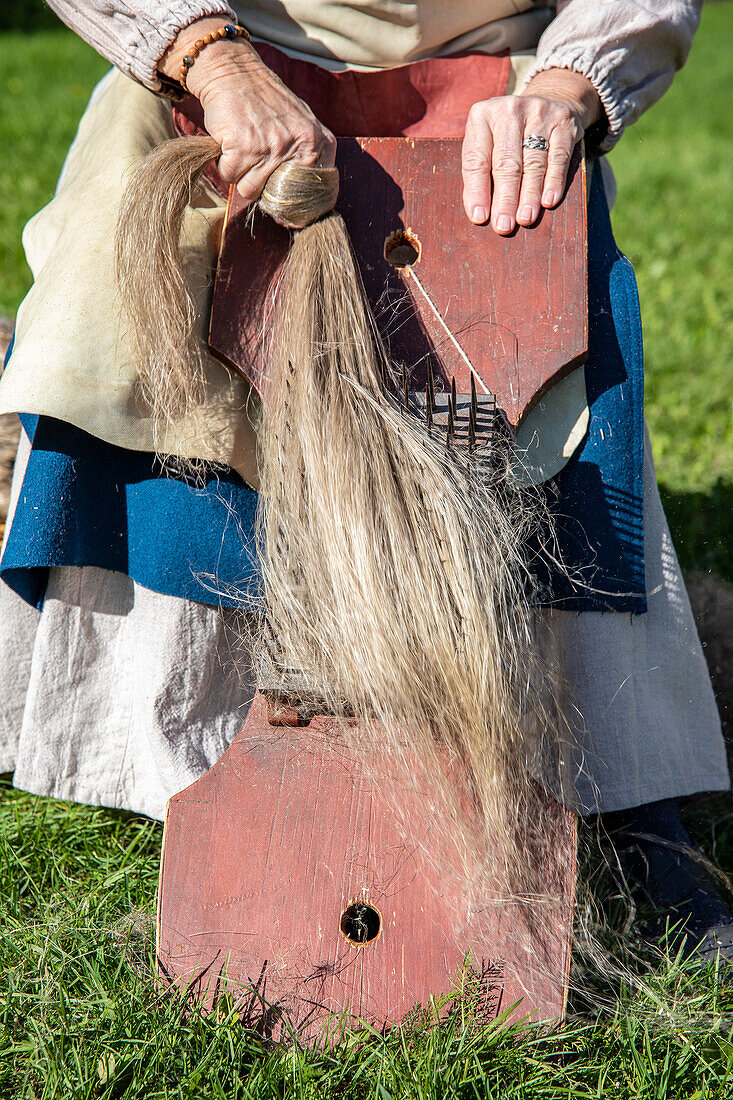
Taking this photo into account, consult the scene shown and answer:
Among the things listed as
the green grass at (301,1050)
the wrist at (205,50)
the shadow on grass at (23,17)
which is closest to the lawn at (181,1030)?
the green grass at (301,1050)

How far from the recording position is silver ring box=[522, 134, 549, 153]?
1.39m

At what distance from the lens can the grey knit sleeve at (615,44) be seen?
148 cm

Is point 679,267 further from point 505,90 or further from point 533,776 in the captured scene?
point 533,776

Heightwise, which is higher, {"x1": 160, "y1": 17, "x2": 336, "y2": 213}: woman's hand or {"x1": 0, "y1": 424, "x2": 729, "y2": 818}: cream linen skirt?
{"x1": 160, "y1": 17, "x2": 336, "y2": 213}: woman's hand

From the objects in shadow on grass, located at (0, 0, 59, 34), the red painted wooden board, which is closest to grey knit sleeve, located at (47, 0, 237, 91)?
the red painted wooden board

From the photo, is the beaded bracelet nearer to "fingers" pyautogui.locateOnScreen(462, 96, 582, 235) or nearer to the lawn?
"fingers" pyautogui.locateOnScreen(462, 96, 582, 235)

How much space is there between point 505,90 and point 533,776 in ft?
3.87

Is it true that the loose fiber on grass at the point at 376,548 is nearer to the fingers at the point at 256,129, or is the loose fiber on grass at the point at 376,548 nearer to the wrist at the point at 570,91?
the fingers at the point at 256,129

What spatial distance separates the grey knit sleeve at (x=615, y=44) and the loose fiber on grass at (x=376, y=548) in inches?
20.0

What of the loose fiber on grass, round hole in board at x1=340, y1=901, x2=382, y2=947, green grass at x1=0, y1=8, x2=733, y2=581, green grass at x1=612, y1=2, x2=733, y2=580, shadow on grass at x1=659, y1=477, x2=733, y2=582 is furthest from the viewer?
green grass at x1=0, y1=8, x2=733, y2=581

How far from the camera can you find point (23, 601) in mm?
1672

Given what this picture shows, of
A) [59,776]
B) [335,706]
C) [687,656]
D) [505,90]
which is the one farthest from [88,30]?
[687,656]

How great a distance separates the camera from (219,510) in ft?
4.69

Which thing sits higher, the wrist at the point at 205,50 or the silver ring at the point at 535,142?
the wrist at the point at 205,50
